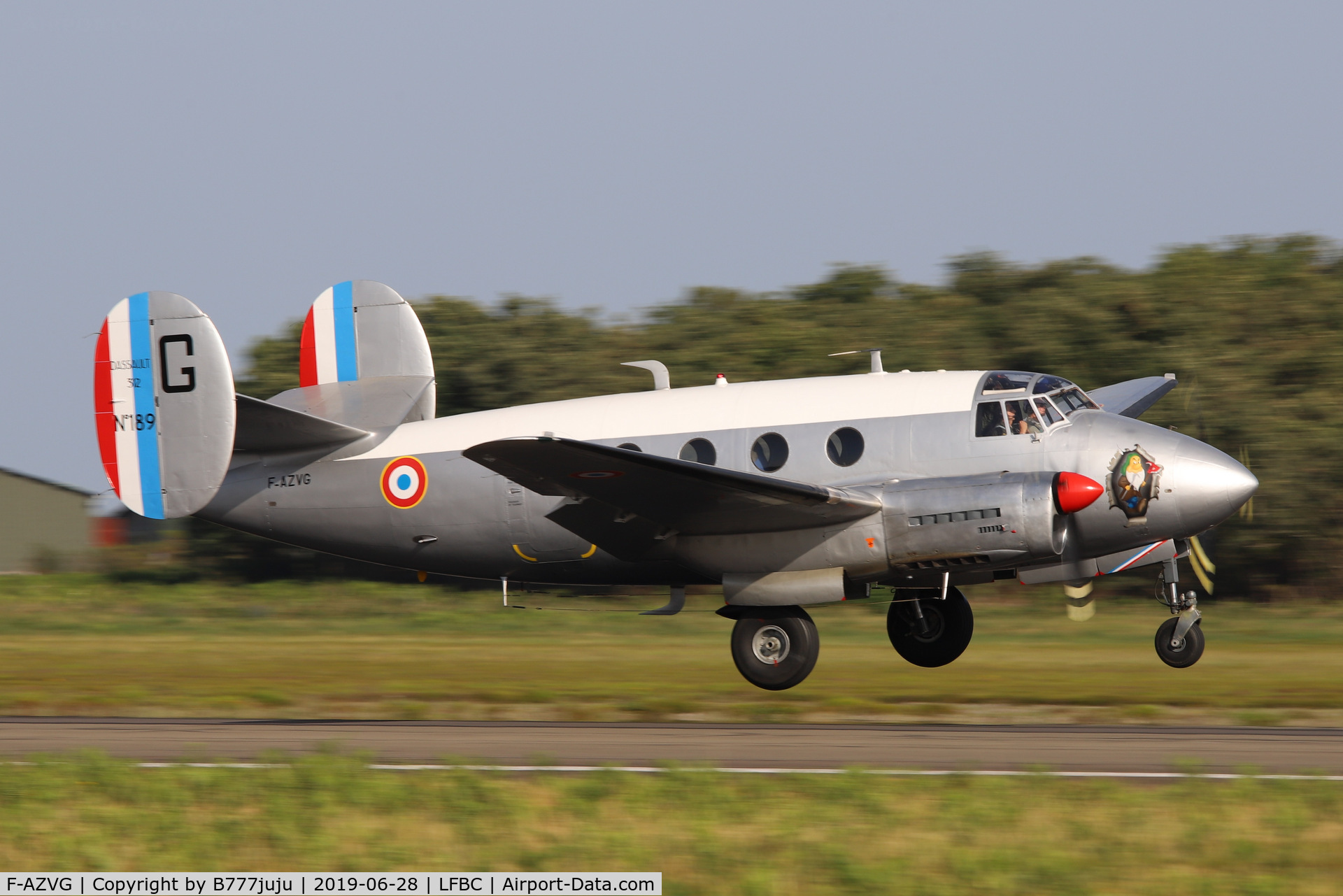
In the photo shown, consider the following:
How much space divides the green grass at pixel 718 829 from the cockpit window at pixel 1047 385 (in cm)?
655

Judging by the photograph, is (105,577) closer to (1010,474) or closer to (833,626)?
(833,626)

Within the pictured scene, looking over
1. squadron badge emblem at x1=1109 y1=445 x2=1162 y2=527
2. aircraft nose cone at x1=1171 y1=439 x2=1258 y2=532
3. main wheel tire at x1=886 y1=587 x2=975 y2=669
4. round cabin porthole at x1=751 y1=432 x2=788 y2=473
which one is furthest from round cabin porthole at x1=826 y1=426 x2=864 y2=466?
aircraft nose cone at x1=1171 y1=439 x2=1258 y2=532

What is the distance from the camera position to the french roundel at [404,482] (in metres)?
17.1

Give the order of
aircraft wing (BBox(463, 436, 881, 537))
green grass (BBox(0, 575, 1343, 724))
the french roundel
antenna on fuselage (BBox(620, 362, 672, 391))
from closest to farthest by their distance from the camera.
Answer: aircraft wing (BBox(463, 436, 881, 537))
green grass (BBox(0, 575, 1343, 724))
the french roundel
antenna on fuselage (BBox(620, 362, 672, 391))

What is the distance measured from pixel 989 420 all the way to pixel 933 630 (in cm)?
370

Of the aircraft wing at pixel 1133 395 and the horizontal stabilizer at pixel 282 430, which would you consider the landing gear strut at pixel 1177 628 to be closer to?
the aircraft wing at pixel 1133 395

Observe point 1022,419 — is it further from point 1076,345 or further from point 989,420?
point 1076,345

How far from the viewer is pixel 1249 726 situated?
1380cm

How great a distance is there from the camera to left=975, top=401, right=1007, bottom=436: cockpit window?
15352mm

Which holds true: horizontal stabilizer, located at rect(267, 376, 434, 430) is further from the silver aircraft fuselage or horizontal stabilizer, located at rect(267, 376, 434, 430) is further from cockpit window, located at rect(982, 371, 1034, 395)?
cockpit window, located at rect(982, 371, 1034, 395)

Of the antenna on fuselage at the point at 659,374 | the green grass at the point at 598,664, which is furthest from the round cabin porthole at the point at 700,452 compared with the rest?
the green grass at the point at 598,664

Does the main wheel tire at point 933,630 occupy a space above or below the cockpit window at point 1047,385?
below

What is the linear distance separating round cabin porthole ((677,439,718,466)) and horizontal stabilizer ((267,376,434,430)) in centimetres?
416

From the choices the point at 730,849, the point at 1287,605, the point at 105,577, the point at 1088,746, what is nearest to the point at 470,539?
the point at 1088,746
